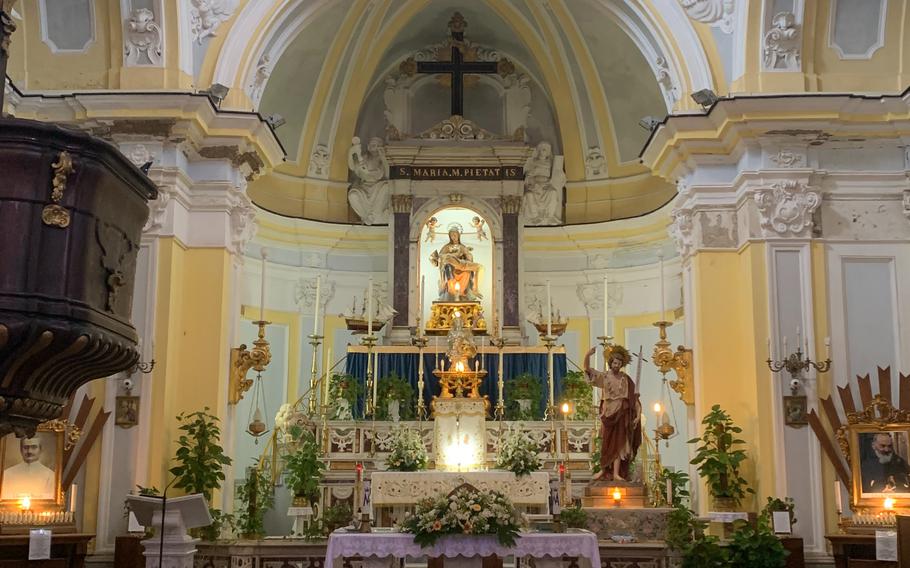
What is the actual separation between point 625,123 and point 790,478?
26.2 feet

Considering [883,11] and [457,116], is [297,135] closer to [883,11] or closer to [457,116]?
[457,116]

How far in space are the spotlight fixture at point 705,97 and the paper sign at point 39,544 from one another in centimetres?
907

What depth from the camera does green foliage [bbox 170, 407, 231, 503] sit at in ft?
39.1

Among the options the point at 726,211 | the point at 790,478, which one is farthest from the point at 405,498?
the point at 726,211

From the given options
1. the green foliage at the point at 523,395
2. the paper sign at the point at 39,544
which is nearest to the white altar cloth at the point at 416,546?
the paper sign at the point at 39,544

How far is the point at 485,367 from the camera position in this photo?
52.6 ft

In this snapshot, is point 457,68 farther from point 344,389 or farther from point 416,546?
point 416,546

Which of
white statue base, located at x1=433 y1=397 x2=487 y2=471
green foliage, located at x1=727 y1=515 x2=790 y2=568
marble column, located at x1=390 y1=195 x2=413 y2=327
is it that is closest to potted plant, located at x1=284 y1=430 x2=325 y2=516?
white statue base, located at x1=433 y1=397 x2=487 y2=471

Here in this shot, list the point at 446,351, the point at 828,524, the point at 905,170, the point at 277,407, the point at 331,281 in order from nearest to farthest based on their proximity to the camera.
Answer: the point at 828,524 → the point at 905,170 → the point at 446,351 → the point at 277,407 → the point at 331,281

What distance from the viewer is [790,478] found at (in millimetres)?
12070

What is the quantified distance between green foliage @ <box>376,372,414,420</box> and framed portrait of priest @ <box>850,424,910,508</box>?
20.1 feet

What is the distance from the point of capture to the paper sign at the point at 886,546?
402 inches

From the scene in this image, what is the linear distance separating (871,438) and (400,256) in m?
8.42

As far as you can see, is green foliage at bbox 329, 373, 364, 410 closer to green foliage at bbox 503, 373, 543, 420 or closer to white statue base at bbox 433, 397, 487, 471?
white statue base at bbox 433, 397, 487, 471
